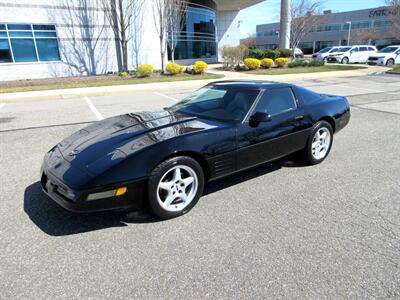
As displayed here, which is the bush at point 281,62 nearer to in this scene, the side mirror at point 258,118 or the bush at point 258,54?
the bush at point 258,54

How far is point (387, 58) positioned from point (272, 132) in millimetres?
27738

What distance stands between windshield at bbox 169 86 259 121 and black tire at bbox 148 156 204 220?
0.85m

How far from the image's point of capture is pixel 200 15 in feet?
101

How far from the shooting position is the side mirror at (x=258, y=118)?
3.51m

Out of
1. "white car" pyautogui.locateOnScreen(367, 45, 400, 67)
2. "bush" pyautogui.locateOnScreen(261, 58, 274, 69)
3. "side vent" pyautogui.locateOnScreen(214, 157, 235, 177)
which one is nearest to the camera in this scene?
"side vent" pyautogui.locateOnScreen(214, 157, 235, 177)

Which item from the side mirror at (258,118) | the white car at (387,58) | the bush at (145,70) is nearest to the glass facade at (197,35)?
the bush at (145,70)

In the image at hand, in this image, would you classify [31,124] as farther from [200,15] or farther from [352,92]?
[200,15]

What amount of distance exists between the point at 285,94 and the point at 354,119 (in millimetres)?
4229

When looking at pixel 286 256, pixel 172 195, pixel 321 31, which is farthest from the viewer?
pixel 321 31

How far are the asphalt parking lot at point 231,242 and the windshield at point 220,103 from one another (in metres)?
0.91

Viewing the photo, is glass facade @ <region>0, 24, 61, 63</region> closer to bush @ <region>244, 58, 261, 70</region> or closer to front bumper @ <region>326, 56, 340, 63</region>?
bush @ <region>244, 58, 261, 70</region>

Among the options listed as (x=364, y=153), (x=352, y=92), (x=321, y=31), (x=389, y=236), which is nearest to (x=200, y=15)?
(x=352, y=92)

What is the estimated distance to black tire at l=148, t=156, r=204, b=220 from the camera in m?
2.89

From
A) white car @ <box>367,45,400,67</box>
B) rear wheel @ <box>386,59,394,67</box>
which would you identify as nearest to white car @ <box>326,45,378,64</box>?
white car @ <box>367,45,400,67</box>
